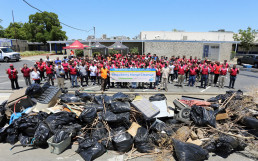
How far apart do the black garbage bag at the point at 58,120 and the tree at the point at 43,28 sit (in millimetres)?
46513

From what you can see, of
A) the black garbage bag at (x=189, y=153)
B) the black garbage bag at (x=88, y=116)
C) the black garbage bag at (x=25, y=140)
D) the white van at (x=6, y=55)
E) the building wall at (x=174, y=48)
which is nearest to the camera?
the black garbage bag at (x=189, y=153)

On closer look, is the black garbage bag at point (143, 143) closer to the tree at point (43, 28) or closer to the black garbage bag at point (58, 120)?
the black garbage bag at point (58, 120)

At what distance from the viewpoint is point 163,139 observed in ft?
15.3

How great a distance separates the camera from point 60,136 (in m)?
4.49

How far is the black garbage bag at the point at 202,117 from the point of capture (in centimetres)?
→ 487

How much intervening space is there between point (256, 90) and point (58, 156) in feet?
27.2

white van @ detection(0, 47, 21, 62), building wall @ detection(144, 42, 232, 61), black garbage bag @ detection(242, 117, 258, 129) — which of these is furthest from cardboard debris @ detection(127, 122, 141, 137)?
white van @ detection(0, 47, 21, 62)

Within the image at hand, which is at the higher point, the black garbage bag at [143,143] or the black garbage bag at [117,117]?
the black garbage bag at [117,117]

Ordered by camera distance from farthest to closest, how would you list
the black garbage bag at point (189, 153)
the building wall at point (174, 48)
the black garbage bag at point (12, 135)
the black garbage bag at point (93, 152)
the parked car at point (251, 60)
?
the building wall at point (174, 48)
the parked car at point (251, 60)
the black garbage bag at point (12, 135)
the black garbage bag at point (93, 152)
the black garbage bag at point (189, 153)

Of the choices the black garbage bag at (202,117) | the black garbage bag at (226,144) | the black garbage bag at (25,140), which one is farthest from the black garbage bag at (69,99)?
the black garbage bag at (226,144)

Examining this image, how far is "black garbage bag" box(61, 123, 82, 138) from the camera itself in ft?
15.9

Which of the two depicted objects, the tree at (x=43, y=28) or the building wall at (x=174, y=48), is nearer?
the building wall at (x=174, y=48)

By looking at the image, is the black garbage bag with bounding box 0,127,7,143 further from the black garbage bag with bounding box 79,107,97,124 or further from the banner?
the banner

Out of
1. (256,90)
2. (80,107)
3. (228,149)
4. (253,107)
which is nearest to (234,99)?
(253,107)
